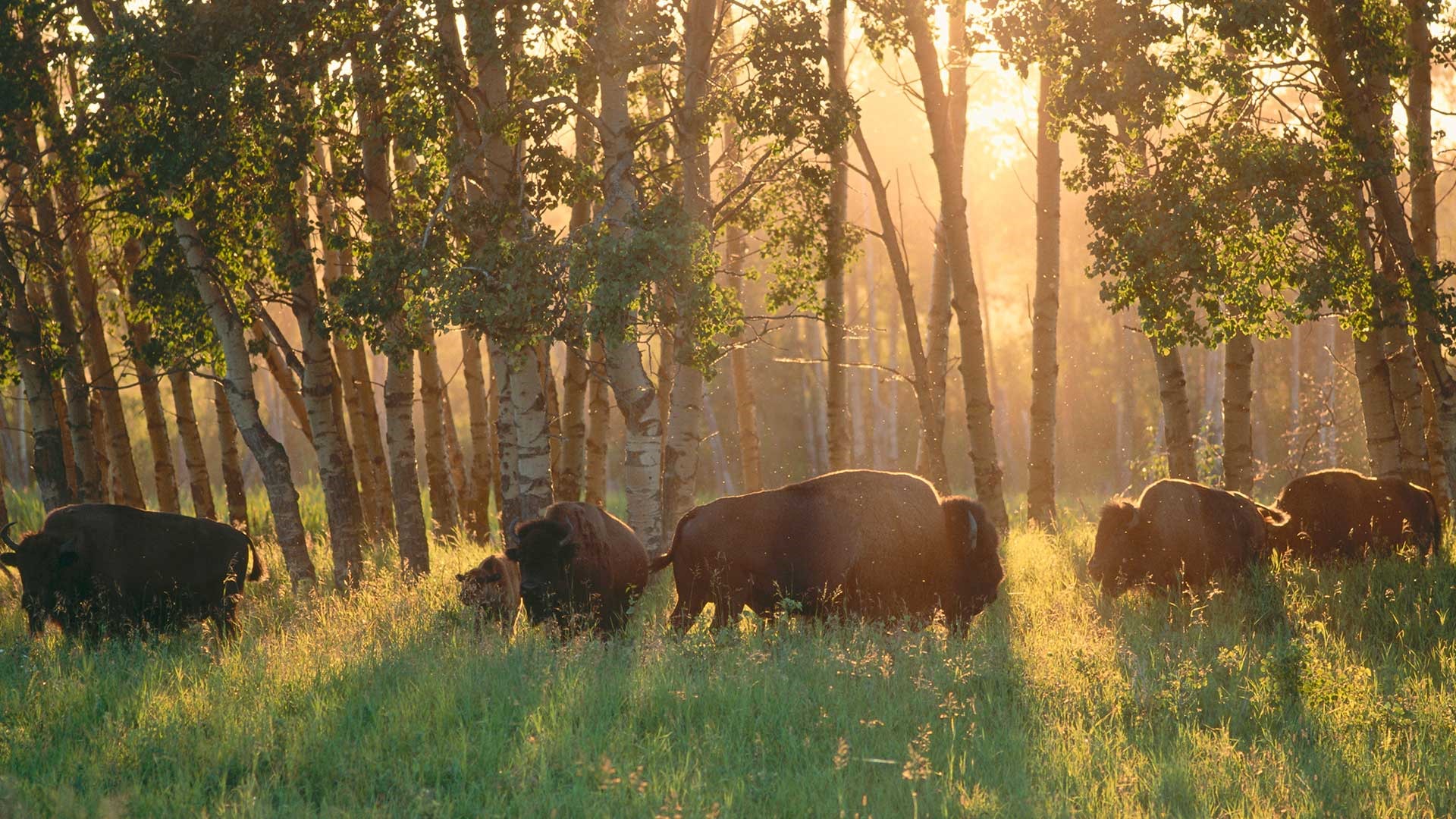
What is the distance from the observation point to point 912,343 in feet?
56.4

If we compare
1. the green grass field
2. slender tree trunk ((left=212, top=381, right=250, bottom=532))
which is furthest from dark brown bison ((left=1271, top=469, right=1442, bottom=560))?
slender tree trunk ((left=212, top=381, right=250, bottom=532))

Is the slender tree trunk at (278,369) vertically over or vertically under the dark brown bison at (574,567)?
over

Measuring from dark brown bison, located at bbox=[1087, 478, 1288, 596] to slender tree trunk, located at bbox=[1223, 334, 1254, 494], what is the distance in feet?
9.34

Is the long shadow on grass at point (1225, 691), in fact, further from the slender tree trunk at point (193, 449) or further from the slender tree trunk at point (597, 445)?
the slender tree trunk at point (193, 449)

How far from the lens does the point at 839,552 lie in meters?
10.3

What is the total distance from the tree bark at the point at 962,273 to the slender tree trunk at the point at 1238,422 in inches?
106

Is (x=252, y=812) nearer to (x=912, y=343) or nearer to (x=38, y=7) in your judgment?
(x=38, y=7)

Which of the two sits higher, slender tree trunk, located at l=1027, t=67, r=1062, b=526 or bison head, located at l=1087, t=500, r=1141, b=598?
slender tree trunk, located at l=1027, t=67, r=1062, b=526

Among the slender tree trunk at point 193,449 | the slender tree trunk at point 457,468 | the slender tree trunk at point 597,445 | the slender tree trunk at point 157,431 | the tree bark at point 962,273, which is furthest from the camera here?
the slender tree trunk at point 457,468

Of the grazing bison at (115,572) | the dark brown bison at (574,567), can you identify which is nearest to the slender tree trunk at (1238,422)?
the dark brown bison at (574,567)

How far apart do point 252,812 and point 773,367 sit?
45.7 metres

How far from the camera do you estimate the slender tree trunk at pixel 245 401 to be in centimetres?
1346

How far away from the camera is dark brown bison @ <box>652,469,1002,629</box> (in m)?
10.2

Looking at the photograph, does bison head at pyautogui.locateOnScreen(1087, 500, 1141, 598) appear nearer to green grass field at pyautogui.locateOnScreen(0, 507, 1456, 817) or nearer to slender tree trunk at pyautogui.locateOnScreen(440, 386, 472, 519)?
green grass field at pyautogui.locateOnScreen(0, 507, 1456, 817)
